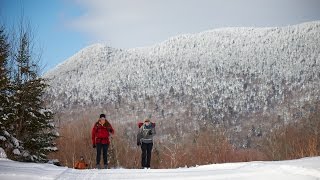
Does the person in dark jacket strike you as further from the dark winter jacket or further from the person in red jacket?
the person in red jacket

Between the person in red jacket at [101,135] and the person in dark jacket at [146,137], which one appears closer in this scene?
the person in red jacket at [101,135]

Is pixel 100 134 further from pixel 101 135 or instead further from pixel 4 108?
pixel 4 108

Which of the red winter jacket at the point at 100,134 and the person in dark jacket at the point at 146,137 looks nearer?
the red winter jacket at the point at 100,134

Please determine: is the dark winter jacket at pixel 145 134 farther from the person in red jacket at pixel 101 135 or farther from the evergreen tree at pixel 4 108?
the evergreen tree at pixel 4 108

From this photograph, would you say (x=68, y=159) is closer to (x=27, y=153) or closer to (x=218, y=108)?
(x=27, y=153)

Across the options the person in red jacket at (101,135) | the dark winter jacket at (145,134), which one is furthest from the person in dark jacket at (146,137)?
the person in red jacket at (101,135)

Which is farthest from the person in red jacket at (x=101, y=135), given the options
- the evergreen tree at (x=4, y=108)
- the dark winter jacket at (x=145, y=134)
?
the evergreen tree at (x=4, y=108)

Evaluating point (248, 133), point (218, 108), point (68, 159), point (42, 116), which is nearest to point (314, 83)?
point (218, 108)

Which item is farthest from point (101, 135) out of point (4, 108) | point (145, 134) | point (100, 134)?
point (4, 108)

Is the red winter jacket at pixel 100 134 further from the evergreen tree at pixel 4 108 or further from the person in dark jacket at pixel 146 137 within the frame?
the evergreen tree at pixel 4 108

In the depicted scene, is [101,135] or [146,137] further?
[146,137]

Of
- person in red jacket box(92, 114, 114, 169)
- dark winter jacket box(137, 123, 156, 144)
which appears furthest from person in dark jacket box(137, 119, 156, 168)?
person in red jacket box(92, 114, 114, 169)

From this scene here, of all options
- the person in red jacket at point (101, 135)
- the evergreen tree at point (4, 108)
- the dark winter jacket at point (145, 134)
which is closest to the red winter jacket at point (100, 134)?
the person in red jacket at point (101, 135)

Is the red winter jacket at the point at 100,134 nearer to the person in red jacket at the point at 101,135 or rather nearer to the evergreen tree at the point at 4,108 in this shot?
the person in red jacket at the point at 101,135
